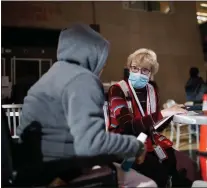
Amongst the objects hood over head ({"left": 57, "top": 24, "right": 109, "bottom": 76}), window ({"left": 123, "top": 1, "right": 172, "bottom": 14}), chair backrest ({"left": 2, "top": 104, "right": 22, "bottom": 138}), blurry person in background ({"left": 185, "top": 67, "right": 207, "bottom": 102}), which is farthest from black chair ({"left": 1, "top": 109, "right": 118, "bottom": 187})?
window ({"left": 123, "top": 1, "right": 172, "bottom": 14})

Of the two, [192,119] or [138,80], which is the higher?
[138,80]

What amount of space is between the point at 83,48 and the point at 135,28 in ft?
17.6

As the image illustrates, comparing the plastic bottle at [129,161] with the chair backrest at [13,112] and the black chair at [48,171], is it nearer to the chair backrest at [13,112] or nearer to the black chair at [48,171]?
the black chair at [48,171]

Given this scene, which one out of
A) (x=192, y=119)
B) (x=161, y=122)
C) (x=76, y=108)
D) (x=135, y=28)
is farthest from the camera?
(x=135, y=28)

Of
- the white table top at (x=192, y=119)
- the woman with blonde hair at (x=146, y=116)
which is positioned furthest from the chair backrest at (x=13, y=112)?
the white table top at (x=192, y=119)

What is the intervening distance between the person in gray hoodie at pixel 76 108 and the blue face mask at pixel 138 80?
30.3 inches

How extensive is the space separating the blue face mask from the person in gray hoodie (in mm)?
769

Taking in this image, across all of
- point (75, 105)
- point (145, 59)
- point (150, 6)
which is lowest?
point (75, 105)

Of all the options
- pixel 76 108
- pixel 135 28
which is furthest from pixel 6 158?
pixel 135 28

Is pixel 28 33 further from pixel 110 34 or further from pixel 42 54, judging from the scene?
pixel 110 34

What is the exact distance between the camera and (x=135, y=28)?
6168 millimetres

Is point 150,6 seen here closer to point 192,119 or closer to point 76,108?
point 192,119

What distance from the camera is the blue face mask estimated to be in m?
1.82

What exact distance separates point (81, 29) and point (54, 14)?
15.2 feet
